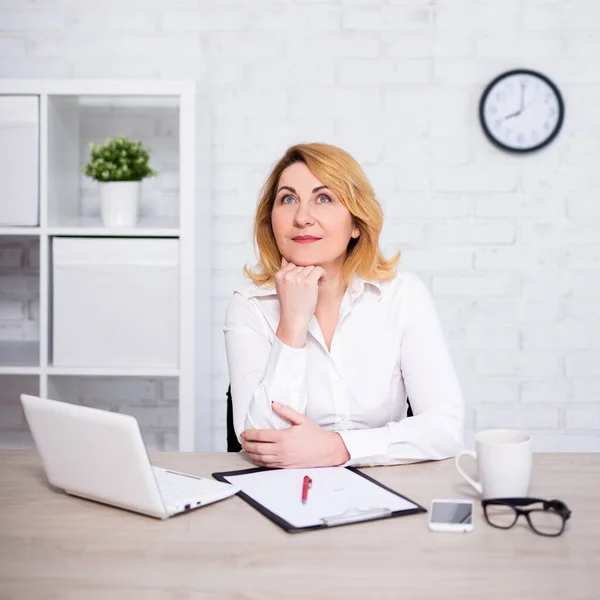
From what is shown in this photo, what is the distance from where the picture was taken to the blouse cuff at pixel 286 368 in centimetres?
166

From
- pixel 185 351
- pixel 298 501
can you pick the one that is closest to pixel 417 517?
pixel 298 501

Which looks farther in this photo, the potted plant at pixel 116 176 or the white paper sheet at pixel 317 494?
the potted plant at pixel 116 176

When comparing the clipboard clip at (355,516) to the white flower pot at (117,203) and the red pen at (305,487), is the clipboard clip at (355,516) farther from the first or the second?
the white flower pot at (117,203)

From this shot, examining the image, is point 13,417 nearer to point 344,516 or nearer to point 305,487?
point 305,487

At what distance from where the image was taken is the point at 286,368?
5.48 feet

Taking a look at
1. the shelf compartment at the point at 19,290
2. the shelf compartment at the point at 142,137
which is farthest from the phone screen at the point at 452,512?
the shelf compartment at the point at 19,290

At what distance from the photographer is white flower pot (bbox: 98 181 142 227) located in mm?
2652

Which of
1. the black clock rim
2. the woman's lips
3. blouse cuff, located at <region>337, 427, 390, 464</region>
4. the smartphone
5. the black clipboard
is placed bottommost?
the black clipboard

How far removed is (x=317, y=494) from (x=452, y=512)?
0.21 meters

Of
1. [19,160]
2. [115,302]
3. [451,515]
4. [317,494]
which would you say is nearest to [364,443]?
[317,494]

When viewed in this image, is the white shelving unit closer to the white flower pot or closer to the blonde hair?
the white flower pot

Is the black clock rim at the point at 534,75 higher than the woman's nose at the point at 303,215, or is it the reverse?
the black clock rim at the point at 534,75

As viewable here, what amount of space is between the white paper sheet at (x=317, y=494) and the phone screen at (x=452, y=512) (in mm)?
43

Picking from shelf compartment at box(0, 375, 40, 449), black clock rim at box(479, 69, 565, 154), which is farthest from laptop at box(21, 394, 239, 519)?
black clock rim at box(479, 69, 565, 154)
